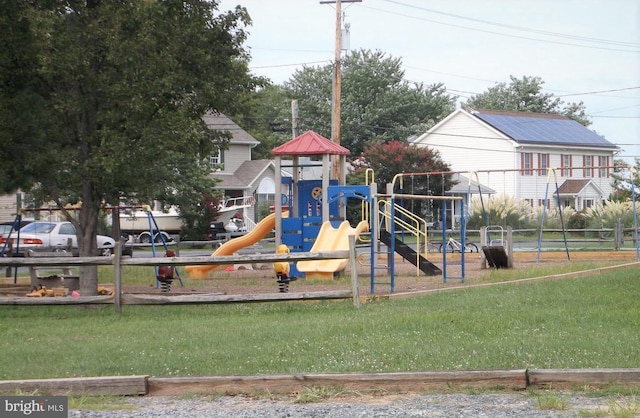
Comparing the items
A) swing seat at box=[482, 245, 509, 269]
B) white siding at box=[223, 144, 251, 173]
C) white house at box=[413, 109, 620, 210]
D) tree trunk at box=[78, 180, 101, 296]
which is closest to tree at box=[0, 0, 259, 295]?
tree trunk at box=[78, 180, 101, 296]

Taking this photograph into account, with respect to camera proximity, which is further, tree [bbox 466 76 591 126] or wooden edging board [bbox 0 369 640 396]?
tree [bbox 466 76 591 126]

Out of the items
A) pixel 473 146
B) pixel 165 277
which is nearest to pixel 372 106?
pixel 473 146

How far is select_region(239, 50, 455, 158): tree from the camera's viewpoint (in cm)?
7069

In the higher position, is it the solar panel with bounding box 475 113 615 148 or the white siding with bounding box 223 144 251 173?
the solar panel with bounding box 475 113 615 148

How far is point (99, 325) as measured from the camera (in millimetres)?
14875

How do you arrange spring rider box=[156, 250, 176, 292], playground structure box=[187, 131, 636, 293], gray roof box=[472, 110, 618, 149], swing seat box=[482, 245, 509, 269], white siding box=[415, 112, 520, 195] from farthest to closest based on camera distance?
1. white siding box=[415, 112, 520, 195]
2. gray roof box=[472, 110, 618, 149]
3. swing seat box=[482, 245, 509, 269]
4. playground structure box=[187, 131, 636, 293]
5. spring rider box=[156, 250, 176, 292]

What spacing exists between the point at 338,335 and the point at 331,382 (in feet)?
10.1

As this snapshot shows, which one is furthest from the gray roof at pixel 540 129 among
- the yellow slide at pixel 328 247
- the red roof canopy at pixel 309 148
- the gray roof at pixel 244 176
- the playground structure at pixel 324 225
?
the yellow slide at pixel 328 247

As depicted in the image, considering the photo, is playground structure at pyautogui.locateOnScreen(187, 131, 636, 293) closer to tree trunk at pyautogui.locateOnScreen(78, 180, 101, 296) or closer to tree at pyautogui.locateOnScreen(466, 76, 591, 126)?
→ tree trunk at pyautogui.locateOnScreen(78, 180, 101, 296)

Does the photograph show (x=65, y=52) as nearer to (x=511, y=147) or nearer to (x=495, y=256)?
(x=495, y=256)

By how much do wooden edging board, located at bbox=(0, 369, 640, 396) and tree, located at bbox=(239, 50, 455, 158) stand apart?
60.0 meters

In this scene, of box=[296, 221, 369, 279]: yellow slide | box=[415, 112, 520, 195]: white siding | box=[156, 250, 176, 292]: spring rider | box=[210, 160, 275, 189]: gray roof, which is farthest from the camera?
box=[415, 112, 520, 195]: white siding

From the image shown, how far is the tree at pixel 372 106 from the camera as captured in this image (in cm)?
7069

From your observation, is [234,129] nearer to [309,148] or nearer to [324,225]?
[309,148]
